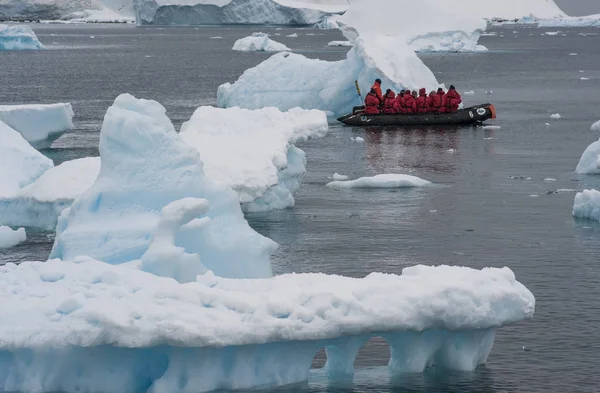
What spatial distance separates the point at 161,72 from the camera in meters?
73.6

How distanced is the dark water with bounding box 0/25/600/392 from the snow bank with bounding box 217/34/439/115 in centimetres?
242

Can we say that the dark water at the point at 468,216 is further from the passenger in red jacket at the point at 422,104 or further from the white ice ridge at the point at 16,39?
the white ice ridge at the point at 16,39

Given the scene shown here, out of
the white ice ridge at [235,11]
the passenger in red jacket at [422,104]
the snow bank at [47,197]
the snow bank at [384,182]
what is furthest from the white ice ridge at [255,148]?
the white ice ridge at [235,11]

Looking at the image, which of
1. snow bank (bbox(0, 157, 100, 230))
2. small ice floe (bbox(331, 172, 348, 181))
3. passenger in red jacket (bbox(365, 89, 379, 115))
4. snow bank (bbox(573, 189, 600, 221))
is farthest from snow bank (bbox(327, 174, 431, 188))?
passenger in red jacket (bbox(365, 89, 379, 115))

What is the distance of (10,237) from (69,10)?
163m

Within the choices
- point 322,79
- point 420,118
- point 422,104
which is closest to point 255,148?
point 420,118

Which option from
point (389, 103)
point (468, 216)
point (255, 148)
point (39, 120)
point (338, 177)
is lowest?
point (389, 103)

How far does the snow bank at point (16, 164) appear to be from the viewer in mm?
22750

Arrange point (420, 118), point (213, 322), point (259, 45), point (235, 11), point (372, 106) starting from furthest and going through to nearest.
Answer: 1. point (235, 11)
2. point (259, 45)
3. point (420, 118)
4. point (372, 106)
5. point (213, 322)

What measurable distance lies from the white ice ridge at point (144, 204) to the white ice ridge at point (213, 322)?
10.8 ft

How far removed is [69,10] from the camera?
17838cm

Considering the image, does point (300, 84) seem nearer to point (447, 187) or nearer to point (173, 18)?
point (447, 187)

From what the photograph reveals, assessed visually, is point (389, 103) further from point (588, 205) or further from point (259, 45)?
point (259, 45)

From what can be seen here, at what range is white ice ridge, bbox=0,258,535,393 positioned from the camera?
11281 millimetres
